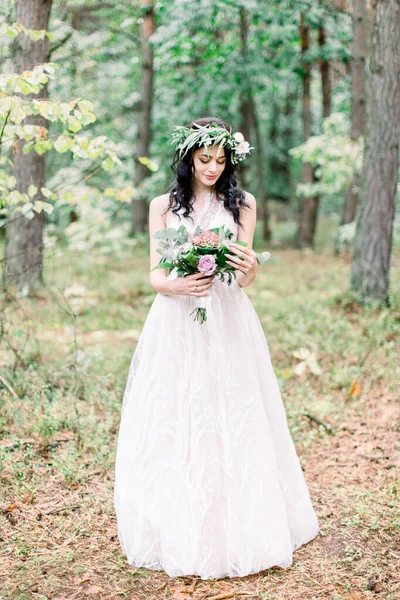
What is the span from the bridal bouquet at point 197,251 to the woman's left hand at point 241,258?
3 cm

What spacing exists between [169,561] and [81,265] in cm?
965

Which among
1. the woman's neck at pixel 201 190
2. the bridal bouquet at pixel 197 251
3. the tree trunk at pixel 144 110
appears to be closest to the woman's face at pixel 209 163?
the woman's neck at pixel 201 190

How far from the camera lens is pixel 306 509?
3576mm

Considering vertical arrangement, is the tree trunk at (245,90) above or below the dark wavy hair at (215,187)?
above

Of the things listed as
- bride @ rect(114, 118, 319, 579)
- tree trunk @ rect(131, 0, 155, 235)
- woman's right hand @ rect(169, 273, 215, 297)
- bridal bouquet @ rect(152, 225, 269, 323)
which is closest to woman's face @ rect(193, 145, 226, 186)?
bride @ rect(114, 118, 319, 579)

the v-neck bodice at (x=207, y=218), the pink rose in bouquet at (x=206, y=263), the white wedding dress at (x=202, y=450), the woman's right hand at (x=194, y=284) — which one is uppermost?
the v-neck bodice at (x=207, y=218)

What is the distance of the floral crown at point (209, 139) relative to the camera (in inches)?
129

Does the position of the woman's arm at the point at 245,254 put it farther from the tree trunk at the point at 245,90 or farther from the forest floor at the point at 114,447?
the tree trunk at the point at 245,90

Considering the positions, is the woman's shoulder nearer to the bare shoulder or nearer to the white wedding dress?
the white wedding dress

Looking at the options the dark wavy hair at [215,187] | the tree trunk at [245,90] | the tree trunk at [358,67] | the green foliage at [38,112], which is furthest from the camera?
the tree trunk at [245,90]

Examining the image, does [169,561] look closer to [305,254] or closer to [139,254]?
[139,254]

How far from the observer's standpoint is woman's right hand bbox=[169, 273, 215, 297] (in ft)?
10.0

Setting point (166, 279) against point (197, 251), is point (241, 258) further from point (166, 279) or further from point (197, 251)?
point (166, 279)

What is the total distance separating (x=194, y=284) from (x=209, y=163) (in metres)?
0.80
